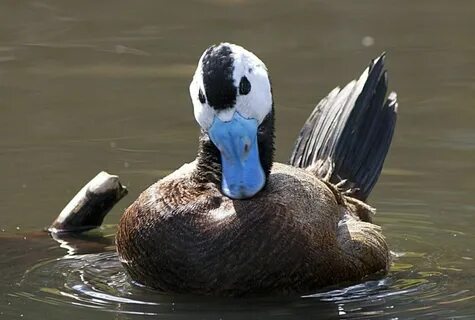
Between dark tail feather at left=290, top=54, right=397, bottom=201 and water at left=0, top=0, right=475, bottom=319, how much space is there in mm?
342

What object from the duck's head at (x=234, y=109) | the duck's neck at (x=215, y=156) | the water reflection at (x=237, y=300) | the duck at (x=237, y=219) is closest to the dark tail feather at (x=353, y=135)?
the water reflection at (x=237, y=300)

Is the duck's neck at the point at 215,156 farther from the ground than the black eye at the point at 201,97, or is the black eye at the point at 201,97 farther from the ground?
the black eye at the point at 201,97

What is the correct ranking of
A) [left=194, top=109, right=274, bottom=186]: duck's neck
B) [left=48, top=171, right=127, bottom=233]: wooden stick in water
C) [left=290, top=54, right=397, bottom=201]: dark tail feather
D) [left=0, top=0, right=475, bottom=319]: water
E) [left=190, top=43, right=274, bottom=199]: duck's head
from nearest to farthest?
[left=190, top=43, right=274, bottom=199]: duck's head → [left=0, top=0, right=475, bottom=319]: water → [left=194, top=109, right=274, bottom=186]: duck's neck → [left=48, top=171, right=127, bottom=233]: wooden stick in water → [left=290, top=54, right=397, bottom=201]: dark tail feather

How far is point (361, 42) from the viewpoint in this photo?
41.5 ft

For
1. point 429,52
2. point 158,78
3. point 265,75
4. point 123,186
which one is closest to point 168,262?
point 265,75

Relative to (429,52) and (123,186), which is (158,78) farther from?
(123,186)

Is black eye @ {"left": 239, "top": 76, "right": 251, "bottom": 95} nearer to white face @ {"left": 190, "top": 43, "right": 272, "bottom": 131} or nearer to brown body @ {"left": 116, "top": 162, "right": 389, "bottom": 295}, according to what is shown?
white face @ {"left": 190, "top": 43, "right": 272, "bottom": 131}

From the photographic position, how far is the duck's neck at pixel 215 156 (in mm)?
7520

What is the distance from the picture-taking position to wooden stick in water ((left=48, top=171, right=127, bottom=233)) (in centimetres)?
842

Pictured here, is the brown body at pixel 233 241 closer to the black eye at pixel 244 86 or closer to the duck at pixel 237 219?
the duck at pixel 237 219

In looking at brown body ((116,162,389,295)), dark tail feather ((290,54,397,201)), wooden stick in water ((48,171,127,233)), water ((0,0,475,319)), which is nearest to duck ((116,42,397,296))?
brown body ((116,162,389,295))

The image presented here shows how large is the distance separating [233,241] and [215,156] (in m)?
0.55

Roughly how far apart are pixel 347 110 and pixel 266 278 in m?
1.84

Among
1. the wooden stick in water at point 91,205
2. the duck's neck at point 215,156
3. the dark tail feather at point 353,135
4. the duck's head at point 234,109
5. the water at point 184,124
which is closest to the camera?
the duck's head at point 234,109
